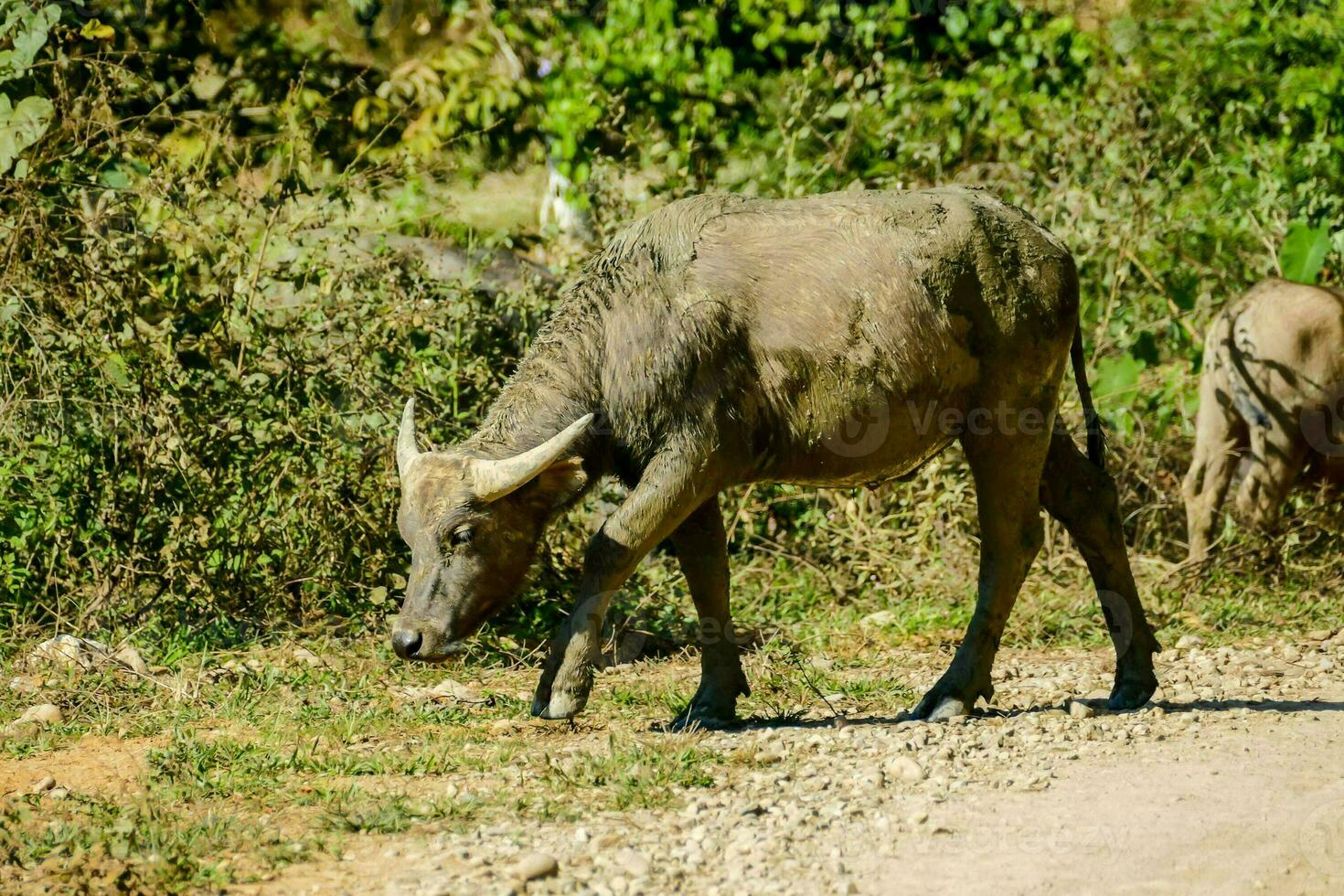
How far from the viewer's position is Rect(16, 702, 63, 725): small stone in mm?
6418

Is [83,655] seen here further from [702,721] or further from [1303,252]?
[1303,252]

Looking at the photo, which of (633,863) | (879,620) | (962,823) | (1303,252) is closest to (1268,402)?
(1303,252)

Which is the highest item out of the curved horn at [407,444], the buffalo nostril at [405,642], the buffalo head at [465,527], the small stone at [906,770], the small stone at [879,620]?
the curved horn at [407,444]

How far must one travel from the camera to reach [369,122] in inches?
489

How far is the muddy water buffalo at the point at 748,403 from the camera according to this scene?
5.79 m

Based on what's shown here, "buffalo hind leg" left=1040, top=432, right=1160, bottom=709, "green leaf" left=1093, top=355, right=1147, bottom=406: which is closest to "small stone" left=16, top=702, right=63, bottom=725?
"buffalo hind leg" left=1040, top=432, right=1160, bottom=709

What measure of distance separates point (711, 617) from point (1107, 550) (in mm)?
1665

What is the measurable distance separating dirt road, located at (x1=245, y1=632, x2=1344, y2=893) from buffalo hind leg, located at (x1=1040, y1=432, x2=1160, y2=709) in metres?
0.22

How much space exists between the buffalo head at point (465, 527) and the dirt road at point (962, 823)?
2.99 ft

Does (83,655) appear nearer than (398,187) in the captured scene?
Yes

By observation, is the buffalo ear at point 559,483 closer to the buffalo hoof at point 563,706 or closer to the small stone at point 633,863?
the buffalo hoof at point 563,706

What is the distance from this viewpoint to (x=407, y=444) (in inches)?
239

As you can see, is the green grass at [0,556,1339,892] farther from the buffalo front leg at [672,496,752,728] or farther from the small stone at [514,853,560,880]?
the small stone at [514,853,560,880]

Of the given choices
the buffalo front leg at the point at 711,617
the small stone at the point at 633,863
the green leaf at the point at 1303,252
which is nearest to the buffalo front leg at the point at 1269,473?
the green leaf at the point at 1303,252
